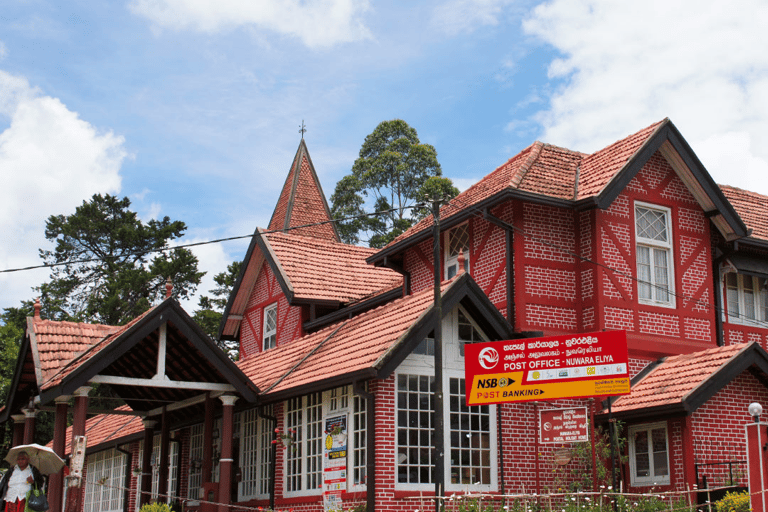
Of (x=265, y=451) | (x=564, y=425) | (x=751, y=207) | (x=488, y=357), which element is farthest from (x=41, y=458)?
(x=751, y=207)

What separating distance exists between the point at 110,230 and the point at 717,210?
40.8 m

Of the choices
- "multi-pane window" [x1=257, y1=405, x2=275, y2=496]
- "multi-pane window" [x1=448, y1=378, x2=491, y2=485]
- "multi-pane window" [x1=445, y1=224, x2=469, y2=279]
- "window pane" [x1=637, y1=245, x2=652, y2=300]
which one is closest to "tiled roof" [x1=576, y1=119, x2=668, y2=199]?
"window pane" [x1=637, y1=245, x2=652, y2=300]

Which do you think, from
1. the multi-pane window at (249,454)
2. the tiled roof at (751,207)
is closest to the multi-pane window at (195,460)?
the multi-pane window at (249,454)

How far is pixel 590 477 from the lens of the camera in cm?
1681

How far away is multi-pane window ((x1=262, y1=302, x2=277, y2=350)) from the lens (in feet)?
89.1

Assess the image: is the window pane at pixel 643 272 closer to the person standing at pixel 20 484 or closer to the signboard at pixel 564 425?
the signboard at pixel 564 425

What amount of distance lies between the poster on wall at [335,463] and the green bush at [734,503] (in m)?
6.31

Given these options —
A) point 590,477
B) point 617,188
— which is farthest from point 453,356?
point 617,188

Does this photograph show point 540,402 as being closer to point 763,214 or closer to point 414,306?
point 414,306

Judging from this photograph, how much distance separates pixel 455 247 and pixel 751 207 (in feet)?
27.6

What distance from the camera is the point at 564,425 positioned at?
15641 millimetres

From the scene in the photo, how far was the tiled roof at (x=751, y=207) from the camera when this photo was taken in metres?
21.9

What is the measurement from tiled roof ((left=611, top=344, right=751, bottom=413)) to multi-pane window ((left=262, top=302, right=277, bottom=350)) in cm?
1254

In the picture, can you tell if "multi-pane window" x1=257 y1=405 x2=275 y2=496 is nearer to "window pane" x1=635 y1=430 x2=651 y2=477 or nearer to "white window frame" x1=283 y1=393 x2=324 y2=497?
"white window frame" x1=283 y1=393 x2=324 y2=497
